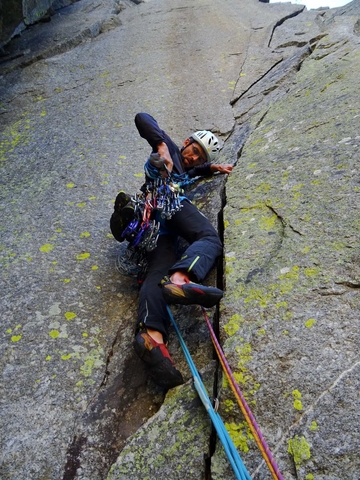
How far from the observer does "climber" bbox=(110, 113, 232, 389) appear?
134 inches

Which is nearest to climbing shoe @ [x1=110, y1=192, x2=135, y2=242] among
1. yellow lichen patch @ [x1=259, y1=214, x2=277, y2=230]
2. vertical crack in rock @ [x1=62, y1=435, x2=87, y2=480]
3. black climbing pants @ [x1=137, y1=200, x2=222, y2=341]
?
black climbing pants @ [x1=137, y1=200, x2=222, y2=341]

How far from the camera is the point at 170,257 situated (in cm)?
448

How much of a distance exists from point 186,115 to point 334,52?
289 centimetres

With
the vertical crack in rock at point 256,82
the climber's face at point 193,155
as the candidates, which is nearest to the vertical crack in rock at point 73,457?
the climber's face at point 193,155

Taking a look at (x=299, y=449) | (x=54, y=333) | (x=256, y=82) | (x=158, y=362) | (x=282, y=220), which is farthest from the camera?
(x=256, y=82)

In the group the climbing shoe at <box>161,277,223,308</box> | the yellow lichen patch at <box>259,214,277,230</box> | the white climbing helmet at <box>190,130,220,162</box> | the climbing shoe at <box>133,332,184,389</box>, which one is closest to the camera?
the climbing shoe at <box>133,332,184,389</box>

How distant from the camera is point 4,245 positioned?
519cm

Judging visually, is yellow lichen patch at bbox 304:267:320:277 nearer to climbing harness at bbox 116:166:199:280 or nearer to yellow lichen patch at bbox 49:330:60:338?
climbing harness at bbox 116:166:199:280

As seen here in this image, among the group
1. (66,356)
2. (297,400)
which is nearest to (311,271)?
(297,400)

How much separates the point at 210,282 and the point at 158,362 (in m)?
1.04

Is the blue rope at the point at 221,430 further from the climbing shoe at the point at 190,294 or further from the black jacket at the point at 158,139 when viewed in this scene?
the black jacket at the point at 158,139

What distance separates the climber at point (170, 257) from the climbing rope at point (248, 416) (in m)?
0.38

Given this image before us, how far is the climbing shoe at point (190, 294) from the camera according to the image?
340cm

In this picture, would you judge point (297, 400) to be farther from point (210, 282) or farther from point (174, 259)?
point (174, 259)
